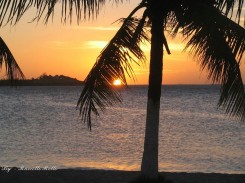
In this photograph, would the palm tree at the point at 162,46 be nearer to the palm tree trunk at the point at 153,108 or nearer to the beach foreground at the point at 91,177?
the palm tree trunk at the point at 153,108

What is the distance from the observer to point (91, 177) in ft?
35.3

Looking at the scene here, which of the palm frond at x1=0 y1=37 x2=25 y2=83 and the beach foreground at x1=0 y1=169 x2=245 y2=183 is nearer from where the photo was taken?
the palm frond at x1=0 y1=37 x2=25 y2=83

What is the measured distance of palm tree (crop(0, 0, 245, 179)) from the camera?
612 centimetres

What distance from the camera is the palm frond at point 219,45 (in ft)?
20.0

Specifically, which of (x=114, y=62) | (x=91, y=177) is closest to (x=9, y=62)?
(x=114, y=62)

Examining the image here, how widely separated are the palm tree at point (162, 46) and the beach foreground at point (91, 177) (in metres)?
3.64

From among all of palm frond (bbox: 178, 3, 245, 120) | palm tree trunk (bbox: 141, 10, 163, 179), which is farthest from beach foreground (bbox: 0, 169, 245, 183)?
palm frond (bbox: 178, 3, 245, 120)

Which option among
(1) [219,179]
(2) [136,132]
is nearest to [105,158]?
(1) [219,179]

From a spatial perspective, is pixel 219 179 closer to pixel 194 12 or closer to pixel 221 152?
pixel 194 12

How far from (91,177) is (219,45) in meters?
5.48

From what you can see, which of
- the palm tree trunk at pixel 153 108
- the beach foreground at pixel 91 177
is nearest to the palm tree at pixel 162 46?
the palm tree trunk at pixel 153 108

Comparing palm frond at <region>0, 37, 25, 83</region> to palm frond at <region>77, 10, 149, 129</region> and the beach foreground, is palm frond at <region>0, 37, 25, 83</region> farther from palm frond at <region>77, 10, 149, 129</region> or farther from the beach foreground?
the beach foreground

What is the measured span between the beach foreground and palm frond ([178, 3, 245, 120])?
165 inches

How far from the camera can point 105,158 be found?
68.3ft
